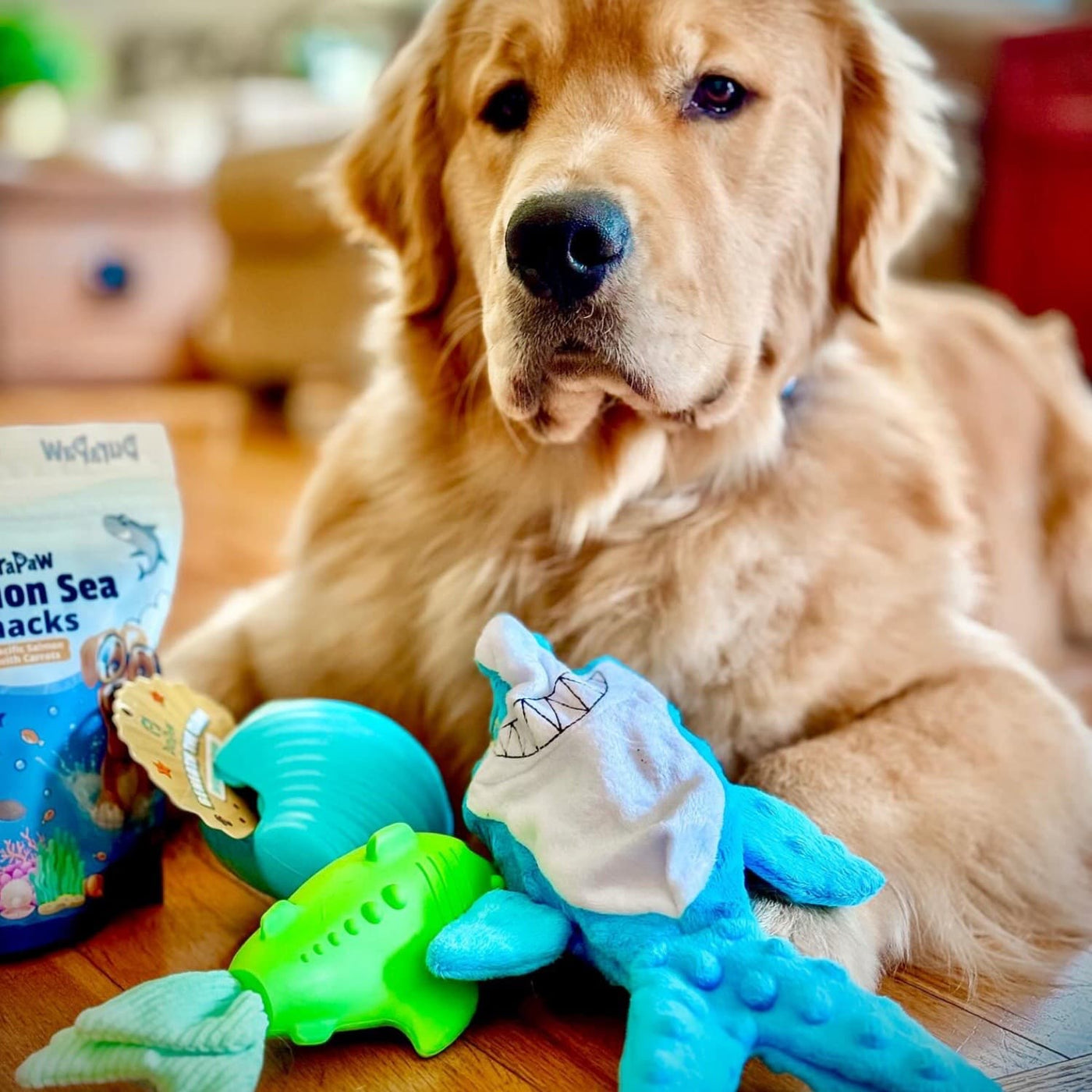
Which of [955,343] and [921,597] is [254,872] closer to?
[921,597]

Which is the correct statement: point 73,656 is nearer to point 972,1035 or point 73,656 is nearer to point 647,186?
point 647,186

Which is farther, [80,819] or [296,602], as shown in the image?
[296,602]

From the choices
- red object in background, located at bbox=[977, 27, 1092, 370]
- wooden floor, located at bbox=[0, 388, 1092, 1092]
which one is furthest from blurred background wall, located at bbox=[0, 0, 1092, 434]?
wooden floor, located at bbox=[0, 388, 1092, 1092]

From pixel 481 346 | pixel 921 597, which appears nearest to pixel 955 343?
pixel 921 597

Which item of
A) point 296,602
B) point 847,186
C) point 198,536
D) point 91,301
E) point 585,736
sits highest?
point 847,186

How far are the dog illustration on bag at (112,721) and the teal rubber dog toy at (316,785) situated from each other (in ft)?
0.27

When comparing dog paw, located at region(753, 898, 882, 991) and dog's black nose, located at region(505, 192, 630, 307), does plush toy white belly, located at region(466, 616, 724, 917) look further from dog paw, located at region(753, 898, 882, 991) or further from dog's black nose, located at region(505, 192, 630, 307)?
dog's black nose, located at region(505, 192, 630, 307)

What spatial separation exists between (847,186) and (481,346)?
55 cm

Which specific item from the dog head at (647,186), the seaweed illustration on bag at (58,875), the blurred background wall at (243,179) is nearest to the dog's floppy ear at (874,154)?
the dog head at (647,186)

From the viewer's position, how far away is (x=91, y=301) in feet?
20.7

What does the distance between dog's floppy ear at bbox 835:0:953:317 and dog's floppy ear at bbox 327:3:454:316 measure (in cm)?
55

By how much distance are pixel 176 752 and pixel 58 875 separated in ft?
0.51

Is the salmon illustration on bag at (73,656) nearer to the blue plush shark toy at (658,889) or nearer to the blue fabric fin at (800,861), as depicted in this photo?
the blue plush shark toy at (658,889)

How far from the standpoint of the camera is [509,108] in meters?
1.54
